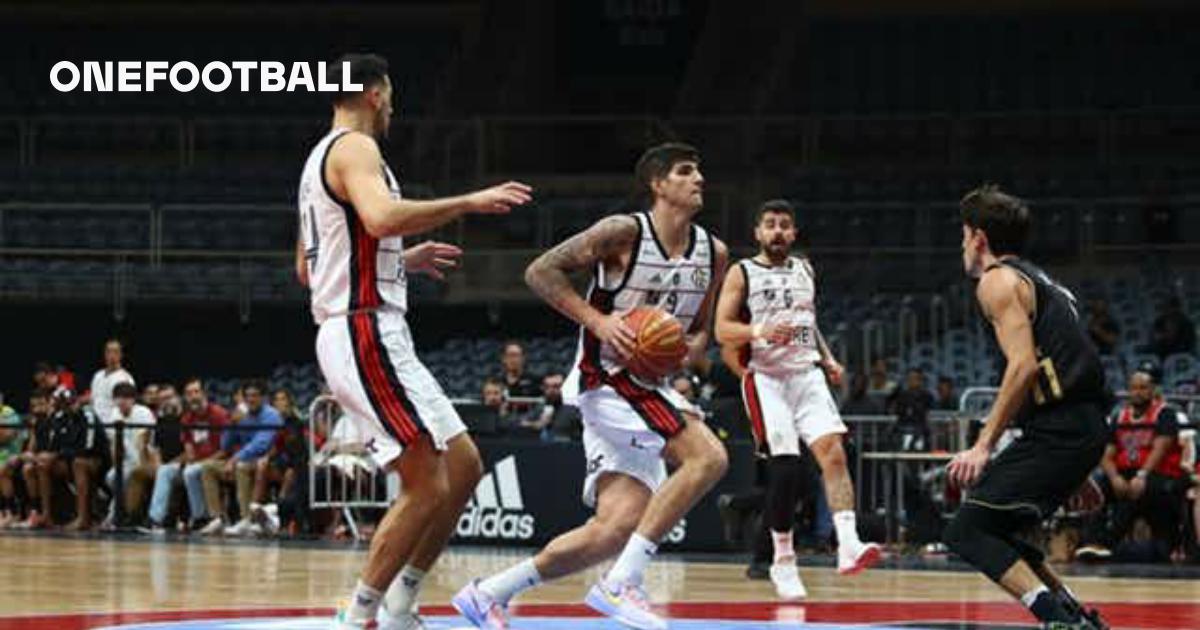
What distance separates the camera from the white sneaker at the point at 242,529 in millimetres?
19562

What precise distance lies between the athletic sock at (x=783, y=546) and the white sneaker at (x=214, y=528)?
7982mm

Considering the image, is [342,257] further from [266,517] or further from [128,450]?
[128,450]

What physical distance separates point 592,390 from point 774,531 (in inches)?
146

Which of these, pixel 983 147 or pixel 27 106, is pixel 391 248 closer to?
pixel 983 147

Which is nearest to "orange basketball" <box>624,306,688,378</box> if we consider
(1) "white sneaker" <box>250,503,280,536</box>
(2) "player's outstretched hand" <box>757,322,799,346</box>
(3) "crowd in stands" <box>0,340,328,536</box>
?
(2) "player's outstretched hand" <box>757,322,799,346</box>

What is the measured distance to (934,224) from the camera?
89.2 feet

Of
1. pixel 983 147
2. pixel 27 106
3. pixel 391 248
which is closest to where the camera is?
pixel 391 248

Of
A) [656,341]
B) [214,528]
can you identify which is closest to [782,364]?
[656,341]

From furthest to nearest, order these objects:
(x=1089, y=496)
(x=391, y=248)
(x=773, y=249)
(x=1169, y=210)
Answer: (x=1169, y=210), (x=773, y=249), (x=1089, y=496), (x=391, y=248)

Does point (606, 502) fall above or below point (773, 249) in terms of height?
below

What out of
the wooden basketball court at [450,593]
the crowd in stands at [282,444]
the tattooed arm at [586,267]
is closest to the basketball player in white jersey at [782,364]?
the wooden basketball court at [450,593]

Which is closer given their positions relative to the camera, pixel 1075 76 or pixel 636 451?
pixel 636 451

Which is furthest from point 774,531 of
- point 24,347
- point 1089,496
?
point 24,347

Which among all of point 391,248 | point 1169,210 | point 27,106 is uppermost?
point 27,106
